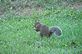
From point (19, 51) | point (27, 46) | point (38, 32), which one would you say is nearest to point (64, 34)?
point (38, 32)

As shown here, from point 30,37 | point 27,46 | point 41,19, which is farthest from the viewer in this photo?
point 41,19

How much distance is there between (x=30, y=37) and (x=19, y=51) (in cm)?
195

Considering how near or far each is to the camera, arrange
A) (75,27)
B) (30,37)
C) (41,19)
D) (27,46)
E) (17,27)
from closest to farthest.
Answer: (27,46), (30,37), (75,27), (17,27), (41,19)

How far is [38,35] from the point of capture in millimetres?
10242

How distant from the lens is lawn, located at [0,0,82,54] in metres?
8.47

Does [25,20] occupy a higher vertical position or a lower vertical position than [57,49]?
lower

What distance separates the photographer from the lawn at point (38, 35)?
8.47m

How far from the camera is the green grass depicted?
846 cm

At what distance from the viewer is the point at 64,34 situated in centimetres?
1016

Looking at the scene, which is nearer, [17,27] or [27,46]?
[27,46]

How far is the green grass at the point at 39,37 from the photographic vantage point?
846 centimetres

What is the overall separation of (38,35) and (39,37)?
0.26m

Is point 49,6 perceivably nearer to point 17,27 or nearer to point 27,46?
point 17,27

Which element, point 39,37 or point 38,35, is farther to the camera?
point 38,35
